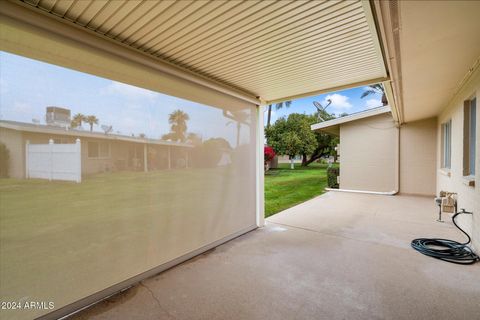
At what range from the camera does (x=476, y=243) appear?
10.7ft

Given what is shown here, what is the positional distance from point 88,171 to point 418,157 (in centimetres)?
930

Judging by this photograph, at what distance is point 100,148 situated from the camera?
2391 millimetres

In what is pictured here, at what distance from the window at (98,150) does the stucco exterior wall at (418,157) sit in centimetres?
898

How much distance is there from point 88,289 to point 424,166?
9.41 m

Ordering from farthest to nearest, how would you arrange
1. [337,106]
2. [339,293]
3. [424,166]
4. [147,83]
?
1. [337,106]
2. [424,166]
3. [147,83]
4. [339,293]

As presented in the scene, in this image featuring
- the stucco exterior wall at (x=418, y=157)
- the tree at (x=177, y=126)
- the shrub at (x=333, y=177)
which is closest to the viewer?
the tree at (x=177, y=126)

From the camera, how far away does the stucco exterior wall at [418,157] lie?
24.8 ft

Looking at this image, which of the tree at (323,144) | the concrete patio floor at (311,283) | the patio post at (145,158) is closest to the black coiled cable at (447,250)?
the concrete patio floor at (311,283)

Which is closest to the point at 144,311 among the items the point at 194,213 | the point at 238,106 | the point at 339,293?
the point at 194,213

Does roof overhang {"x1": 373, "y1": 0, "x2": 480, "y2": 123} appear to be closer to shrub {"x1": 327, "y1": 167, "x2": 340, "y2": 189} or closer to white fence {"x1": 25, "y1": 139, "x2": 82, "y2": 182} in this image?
white fence {"x1": 25, "y1": 139, "x2": 82, "y2": 182}

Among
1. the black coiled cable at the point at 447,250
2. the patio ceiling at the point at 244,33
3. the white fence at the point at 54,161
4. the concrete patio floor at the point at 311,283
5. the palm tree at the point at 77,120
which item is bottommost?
the concrete patio floor at the point at 311,283

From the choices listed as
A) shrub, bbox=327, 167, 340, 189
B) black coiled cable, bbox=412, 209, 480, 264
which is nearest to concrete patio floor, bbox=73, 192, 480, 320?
black coiled cable, bbox=412, 209, 480, 264

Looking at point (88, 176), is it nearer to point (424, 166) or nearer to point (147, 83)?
point (147, 83)

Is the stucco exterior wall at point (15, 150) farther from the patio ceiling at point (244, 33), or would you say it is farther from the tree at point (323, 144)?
the tree at point (323, 144)
